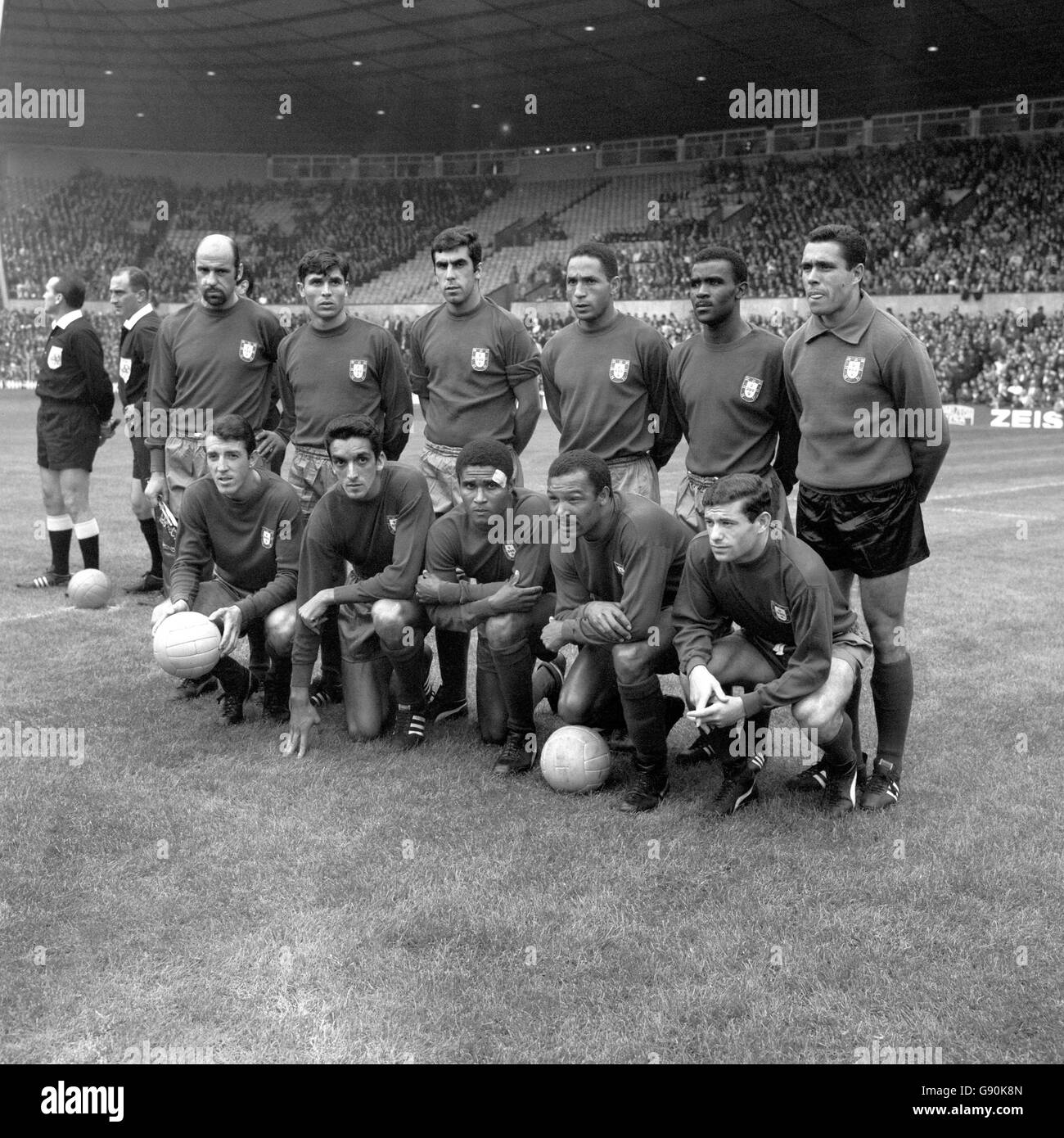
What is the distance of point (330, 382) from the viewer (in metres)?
6.20

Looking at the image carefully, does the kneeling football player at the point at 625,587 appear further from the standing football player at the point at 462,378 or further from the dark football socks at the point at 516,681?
the standing football player at the point at 462,378

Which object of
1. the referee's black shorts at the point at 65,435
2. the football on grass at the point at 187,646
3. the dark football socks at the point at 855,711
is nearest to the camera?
the dark football socks at the point at 855,711

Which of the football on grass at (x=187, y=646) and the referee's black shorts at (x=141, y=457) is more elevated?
the referee's black shorts at (x=141, y=457)

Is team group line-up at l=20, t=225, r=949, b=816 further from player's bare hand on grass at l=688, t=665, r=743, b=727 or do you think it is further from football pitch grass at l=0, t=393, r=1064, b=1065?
football pitch grass at l=0, t=393, r=1064, b=1065

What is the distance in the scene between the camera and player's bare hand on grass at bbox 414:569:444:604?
5.46m

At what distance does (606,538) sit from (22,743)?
2862mm

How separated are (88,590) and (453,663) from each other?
3.55 m

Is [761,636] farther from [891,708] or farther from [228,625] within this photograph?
[228,625]

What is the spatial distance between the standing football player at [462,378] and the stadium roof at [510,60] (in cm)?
2656

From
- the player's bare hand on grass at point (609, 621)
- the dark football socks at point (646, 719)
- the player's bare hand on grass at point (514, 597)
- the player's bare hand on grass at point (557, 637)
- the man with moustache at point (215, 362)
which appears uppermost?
the man with moustache at point (215, 362)

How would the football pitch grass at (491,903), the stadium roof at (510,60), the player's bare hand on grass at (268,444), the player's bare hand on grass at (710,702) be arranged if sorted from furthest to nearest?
1. the stadium roof at (510,60)
2. the player's bare hand on grass at (268,444)
3. the player's bare hand on grass at (710,702)
4. the football pitch grass at (491,903)

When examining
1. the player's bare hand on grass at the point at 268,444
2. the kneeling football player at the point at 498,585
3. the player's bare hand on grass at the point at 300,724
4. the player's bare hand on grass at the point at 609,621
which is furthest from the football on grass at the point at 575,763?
the player's bare hand on grass at the point at 268,444

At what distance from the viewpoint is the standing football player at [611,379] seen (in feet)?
18.6

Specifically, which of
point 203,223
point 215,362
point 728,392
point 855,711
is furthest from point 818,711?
point 203,223
